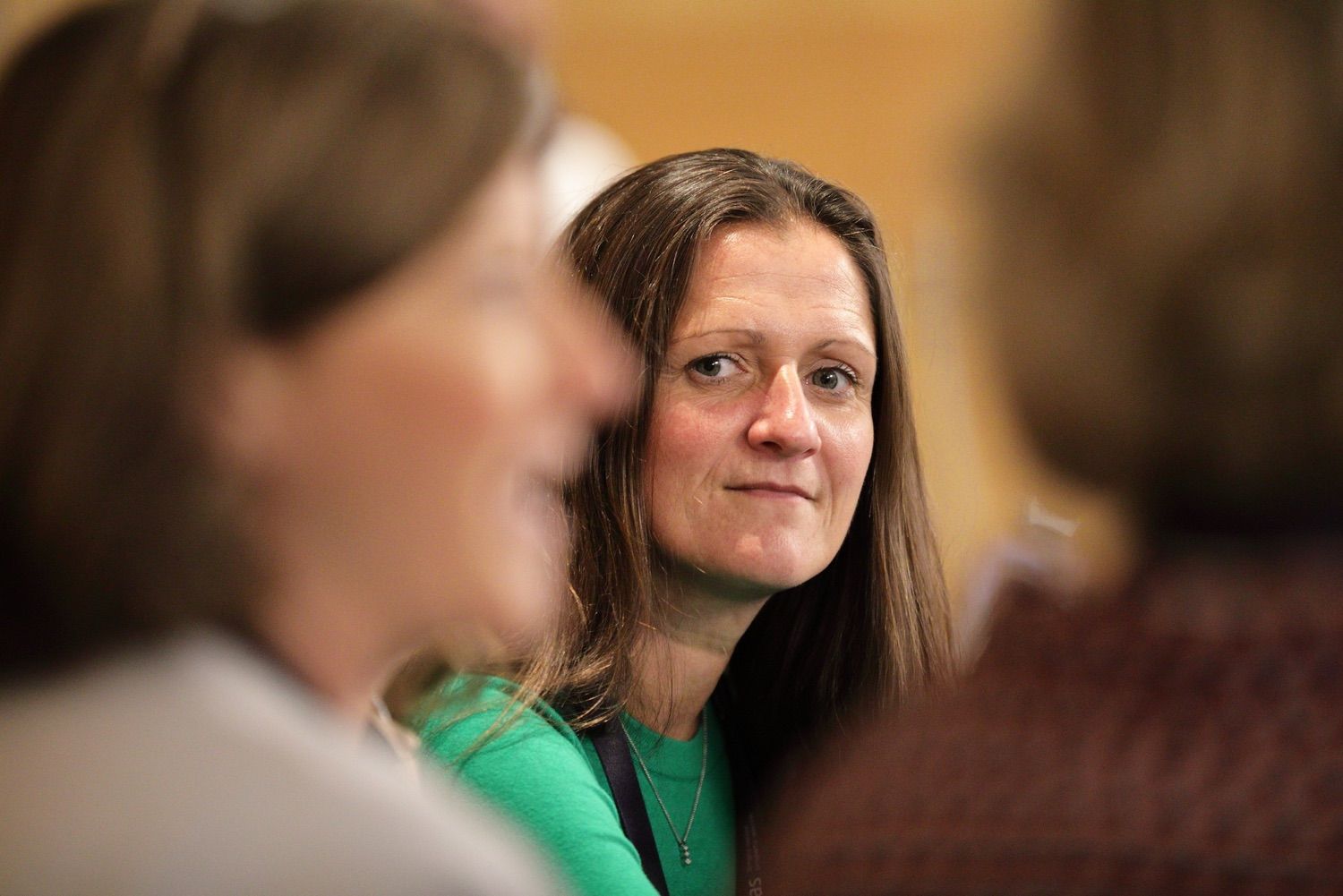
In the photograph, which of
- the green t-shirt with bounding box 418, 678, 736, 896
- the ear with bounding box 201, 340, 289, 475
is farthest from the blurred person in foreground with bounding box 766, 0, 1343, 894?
the green t-shirt with bounding box 418, 678, 736, 896

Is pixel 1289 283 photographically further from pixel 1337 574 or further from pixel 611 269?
pixel 611 269

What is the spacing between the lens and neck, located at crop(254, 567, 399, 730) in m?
0.81

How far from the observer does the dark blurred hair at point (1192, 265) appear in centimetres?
82

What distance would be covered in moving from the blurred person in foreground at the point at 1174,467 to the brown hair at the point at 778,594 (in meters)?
0.89

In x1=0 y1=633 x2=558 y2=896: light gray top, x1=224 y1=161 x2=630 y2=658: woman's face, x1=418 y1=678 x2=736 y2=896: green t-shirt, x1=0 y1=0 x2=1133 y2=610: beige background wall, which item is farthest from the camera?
x1=0 y1=0 x2=1133 y2=610: beige background wall

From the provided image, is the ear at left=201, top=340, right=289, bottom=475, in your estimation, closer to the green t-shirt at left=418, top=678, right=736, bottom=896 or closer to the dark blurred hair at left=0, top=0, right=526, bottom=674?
the dark blurred hair at left=0, top=0, right=526, bottom=674

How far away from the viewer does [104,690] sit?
0.73 m

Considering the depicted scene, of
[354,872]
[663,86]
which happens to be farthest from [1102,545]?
[663,86]

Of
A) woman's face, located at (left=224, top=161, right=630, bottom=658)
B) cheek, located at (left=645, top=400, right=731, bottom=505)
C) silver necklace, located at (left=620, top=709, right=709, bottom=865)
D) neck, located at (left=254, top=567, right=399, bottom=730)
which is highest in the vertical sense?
woman's face, located at (left=224, top=161, right=630, bottom=658)

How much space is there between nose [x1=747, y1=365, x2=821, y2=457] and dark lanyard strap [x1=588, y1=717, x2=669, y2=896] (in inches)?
14.9

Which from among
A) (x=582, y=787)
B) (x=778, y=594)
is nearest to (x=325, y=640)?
(x=582, y=787)

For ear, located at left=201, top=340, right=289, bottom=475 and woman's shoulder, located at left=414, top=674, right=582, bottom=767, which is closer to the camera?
ear, located at left=201, top=340, right=289, bottom=475

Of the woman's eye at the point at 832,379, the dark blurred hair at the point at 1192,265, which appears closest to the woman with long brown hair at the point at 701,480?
the woman's eye at the point at 832,379

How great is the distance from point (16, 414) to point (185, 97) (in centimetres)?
19
